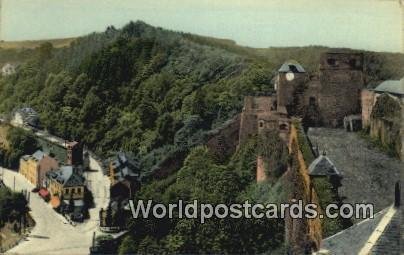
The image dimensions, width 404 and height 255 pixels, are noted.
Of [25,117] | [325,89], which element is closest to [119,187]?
[25,117]

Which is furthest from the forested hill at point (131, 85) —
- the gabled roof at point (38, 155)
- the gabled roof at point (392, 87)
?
the gabled roof at point (392, 87)

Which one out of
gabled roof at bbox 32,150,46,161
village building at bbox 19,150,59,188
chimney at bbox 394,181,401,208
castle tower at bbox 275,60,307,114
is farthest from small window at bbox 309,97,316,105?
gabled roof at bbox 32,150,46,161

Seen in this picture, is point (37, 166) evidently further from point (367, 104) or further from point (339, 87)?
point (367, 104)

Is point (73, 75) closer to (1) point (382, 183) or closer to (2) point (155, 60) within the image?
(2) point (155, 60)

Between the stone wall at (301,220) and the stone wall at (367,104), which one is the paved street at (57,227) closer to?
the stone wall at (301,220)

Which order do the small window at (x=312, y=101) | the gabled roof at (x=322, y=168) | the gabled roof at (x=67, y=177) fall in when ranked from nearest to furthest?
the gabled roof at (x=322, y=168)
the gabled roof at (x=67, y=177)
the small window at (x=312, y=101)

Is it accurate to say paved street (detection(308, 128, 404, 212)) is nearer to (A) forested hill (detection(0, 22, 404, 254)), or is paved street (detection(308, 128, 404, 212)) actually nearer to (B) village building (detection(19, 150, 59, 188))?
(A) forested hill (detection(0, 22, 404, 254))
